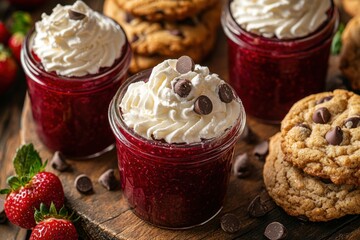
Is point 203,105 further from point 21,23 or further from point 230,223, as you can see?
point 21,23

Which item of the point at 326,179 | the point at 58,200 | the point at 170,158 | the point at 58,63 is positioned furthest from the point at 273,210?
the point at 58,63

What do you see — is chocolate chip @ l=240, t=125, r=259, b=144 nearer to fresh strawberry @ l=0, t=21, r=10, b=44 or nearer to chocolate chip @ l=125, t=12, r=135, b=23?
chocolate chip @ l=125, t=12, r=135, b=23

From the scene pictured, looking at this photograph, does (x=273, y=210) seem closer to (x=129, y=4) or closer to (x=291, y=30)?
(x=291, y=30)

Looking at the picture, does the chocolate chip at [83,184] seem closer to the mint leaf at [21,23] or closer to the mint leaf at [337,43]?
the mint leaf at [21,23]

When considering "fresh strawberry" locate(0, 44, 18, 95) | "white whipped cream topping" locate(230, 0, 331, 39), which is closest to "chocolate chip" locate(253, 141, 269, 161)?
"white whipped cream topping" locate(230, 0, 331, 39)

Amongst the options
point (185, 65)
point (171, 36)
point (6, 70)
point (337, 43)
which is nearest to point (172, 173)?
point (185, 65)

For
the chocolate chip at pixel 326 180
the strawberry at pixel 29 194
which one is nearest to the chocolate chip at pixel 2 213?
A: the strawberry at pixel 29 194
